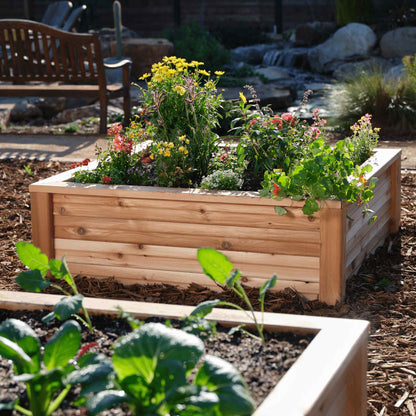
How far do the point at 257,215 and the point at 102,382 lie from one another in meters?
1.75

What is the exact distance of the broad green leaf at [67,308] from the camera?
174 cm

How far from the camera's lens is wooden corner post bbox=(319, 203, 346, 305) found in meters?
3.02

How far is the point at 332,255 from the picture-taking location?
10.0 ft

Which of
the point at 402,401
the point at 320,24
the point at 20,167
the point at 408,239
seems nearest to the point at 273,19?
the point at 320,24

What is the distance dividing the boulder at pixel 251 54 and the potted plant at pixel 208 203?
1275 centimetres

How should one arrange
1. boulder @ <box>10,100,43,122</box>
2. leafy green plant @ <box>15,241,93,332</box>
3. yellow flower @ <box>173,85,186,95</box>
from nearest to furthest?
leafy green plant @ <box>15,241,93,332</box> → yellow flower @ <box>173,85,186,95</box> → boulder @ <box>10,100,43,122</box>

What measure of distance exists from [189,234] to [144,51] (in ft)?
32.9

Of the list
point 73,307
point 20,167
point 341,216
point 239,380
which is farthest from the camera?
point 20,167

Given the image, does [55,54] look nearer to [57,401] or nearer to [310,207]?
[310,207]

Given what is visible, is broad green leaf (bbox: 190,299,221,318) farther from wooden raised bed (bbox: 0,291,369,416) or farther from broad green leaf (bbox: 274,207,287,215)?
broad green leaf (bbox: 274,207,287,215)

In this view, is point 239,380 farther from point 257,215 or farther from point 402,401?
point 257,215

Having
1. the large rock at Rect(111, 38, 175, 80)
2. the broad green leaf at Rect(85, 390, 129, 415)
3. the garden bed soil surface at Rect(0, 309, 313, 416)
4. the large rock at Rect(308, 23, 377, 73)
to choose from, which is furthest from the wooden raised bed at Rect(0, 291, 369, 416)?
the large rock at Rect(308, 23, 377, 73)

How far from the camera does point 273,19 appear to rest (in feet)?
62.1

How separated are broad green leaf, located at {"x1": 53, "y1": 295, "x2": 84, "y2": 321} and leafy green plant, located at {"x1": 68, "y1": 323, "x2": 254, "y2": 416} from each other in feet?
0.71
